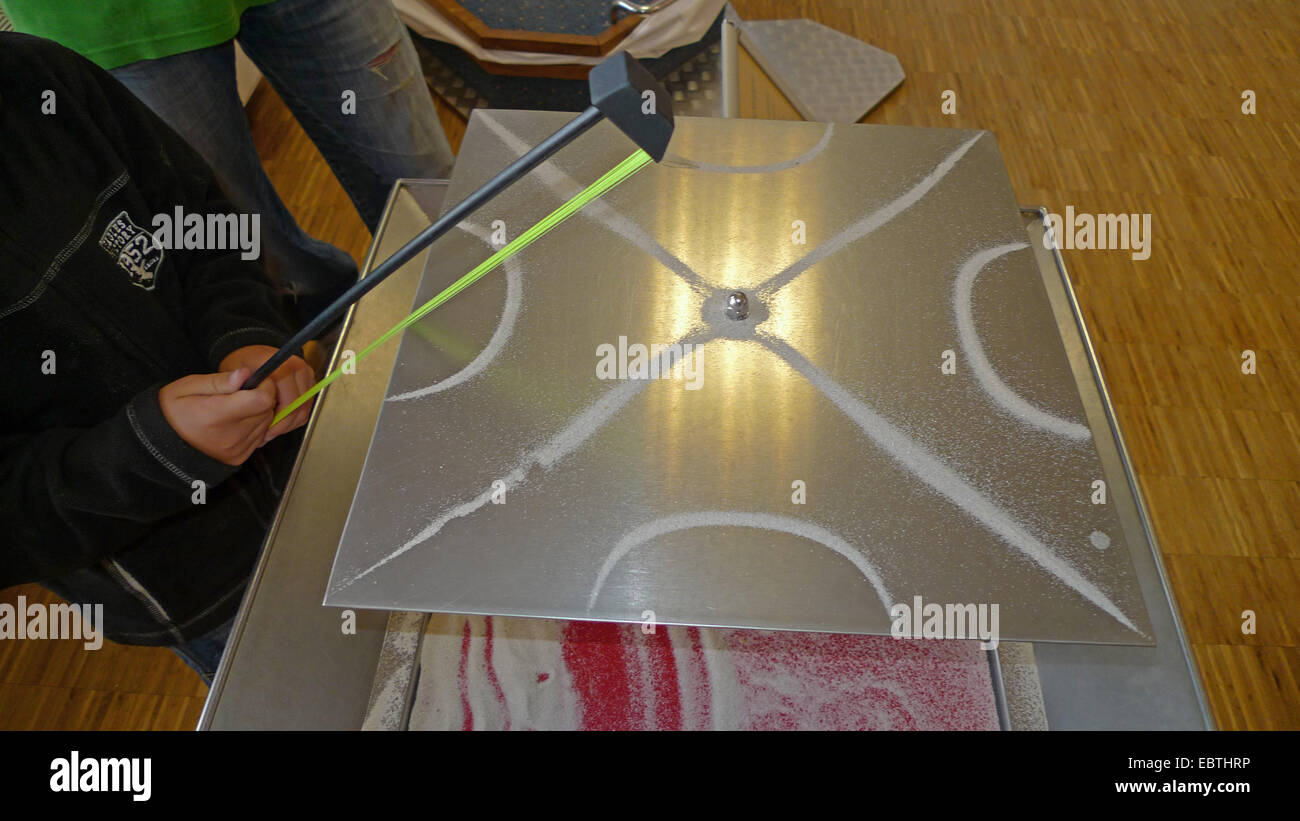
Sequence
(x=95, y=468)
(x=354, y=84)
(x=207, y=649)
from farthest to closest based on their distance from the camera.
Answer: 1. (x=354, y=84)
2. (x=207, y=649)
3. (x=95, y=468)

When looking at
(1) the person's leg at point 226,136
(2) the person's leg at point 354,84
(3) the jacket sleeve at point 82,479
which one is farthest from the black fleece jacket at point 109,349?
(2) the person's leg at point 354,84

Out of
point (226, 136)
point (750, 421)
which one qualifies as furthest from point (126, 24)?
point (750, 421)

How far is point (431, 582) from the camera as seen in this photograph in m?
0.63

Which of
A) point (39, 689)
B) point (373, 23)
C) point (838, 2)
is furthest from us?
point (838, 2)

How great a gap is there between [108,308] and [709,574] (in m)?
0.59

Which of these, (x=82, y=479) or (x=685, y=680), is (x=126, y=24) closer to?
(x=82, y=479)

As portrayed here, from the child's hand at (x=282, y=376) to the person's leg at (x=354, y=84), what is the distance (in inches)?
19.9

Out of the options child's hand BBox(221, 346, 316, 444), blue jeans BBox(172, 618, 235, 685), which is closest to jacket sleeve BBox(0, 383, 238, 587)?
child's hand BBox(221, 346, 316, 444)

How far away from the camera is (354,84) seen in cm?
112

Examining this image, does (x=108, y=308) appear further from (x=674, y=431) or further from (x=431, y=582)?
(x=674, y=431)

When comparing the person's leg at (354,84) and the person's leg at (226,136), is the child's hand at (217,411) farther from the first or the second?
the person's leg at (354,84)

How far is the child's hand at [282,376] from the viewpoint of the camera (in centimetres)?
77

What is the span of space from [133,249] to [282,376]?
0.18m
